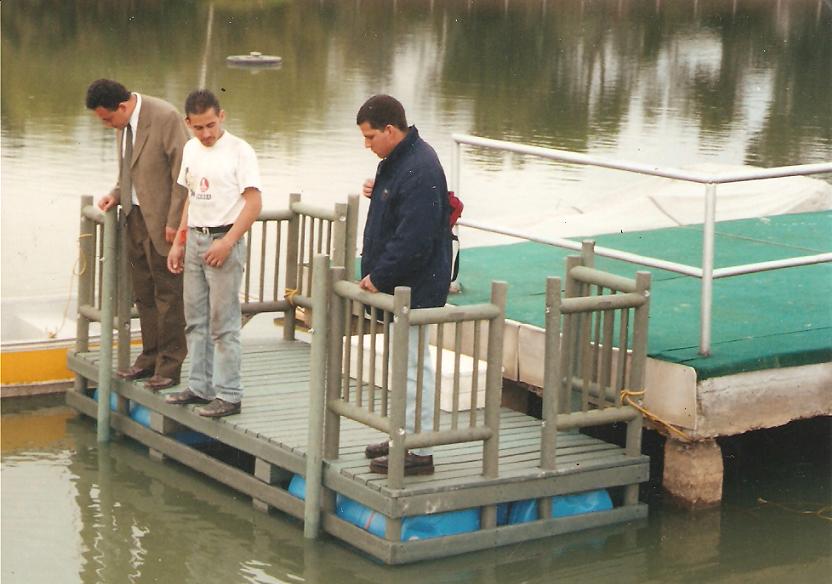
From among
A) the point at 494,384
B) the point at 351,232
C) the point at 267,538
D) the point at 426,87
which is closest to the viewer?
the point at 494,384

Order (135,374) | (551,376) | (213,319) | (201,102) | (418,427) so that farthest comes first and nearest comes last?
(135,374) → (213,319) → (201,102) → (551,376) → (418,427)

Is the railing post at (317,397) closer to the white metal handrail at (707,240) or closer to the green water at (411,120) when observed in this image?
the green water at (411,120)

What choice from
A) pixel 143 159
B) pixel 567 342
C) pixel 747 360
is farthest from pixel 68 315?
pixel 747 360

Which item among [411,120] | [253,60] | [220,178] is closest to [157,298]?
[220,178]

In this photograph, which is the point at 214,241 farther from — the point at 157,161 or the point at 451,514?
the point at 451,514

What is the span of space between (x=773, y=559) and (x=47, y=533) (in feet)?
11.4

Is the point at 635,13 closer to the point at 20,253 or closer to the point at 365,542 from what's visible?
the point at 20,253

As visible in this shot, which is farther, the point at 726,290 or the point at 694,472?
the point at 726,290

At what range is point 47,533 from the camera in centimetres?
800

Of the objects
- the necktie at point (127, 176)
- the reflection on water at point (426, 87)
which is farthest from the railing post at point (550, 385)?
the reflection on water at point (426, 87)

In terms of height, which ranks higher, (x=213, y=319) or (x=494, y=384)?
(x=213, y=319)

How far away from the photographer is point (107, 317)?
923 cm

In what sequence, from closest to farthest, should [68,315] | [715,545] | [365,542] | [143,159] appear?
[365,542]
[715,545]
[143,159]
[68,315]

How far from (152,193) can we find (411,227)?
1943 millimetres
